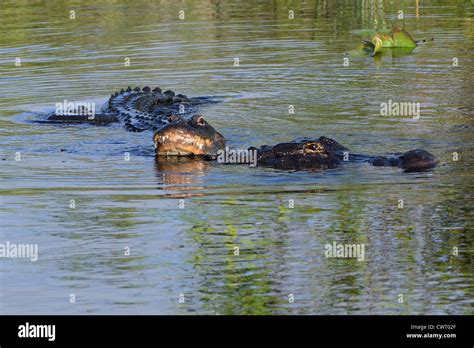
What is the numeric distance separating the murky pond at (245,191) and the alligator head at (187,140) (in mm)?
226

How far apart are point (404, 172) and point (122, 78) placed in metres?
8.48

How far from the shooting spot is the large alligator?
11.6 meters

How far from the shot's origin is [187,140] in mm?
12750

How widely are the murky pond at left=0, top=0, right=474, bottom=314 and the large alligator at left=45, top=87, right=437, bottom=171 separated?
19cm

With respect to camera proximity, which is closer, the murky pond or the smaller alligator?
the murky pond

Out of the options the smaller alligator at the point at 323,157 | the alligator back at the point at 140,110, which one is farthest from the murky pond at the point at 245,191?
the alligator back at the point at 140,110

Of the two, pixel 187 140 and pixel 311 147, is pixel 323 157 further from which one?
pixel 187 140

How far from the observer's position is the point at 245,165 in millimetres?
11984

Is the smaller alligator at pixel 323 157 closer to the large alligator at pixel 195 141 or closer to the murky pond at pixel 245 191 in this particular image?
the large alligator at pixel 195 141

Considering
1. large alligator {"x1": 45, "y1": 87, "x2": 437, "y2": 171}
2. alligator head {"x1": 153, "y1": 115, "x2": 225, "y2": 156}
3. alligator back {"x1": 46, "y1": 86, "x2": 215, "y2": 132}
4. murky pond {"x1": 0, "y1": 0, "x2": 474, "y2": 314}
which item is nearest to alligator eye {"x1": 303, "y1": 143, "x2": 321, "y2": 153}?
large alligator {"x1": 45, "y1": 87, "x2": 437, "y2": 171}

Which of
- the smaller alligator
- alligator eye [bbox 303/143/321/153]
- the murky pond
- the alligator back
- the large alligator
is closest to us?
the murky pond

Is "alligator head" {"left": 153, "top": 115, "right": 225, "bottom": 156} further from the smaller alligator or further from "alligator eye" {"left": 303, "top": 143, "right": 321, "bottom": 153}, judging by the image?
"alligator eye" {"left": 303, "top": 143, "right": 321, "bottom": 153}
